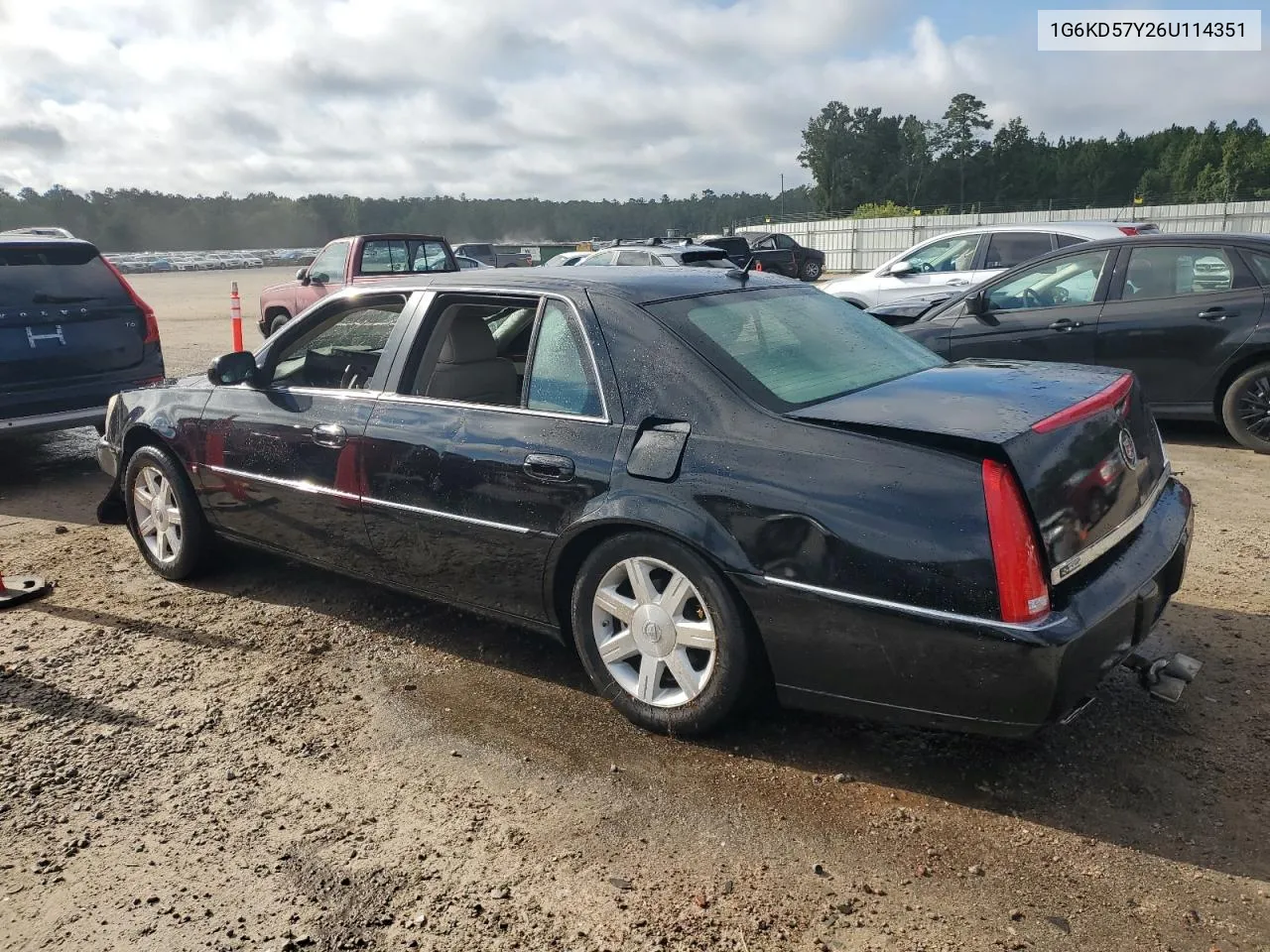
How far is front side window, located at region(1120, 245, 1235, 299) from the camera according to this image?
7.00 meters

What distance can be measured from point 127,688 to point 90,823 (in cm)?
96

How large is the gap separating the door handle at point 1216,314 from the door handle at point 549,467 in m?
5.58

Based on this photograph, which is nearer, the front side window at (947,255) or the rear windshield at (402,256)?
the front side window at (947,255)

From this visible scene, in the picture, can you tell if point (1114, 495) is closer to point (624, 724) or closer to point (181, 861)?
point (624, 724)

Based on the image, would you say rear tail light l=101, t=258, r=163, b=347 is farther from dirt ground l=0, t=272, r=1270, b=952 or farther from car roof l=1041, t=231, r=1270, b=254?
car roof l=1041, t=231, r=1270, b=254

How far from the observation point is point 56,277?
726 cm

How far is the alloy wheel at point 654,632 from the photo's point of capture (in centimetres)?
318

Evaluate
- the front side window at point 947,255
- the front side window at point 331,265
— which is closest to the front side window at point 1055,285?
the front side window at point 947,255

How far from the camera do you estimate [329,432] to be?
4.14 metres

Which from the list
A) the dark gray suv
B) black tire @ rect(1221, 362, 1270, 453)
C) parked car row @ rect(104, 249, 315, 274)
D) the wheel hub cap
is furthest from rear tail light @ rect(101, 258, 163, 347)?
parked car row @ rect(104, 249, 315, 274)

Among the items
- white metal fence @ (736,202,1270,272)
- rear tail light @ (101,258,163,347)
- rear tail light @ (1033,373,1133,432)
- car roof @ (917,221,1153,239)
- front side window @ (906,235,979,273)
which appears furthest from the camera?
white metal fence @ (736,202,1270,272)

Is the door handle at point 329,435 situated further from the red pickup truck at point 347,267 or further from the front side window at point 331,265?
the front side window at point 331,265

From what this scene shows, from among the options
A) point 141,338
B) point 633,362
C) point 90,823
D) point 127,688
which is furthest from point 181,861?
point 141,338

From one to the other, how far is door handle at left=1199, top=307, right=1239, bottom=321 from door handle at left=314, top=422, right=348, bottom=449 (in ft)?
19.6
